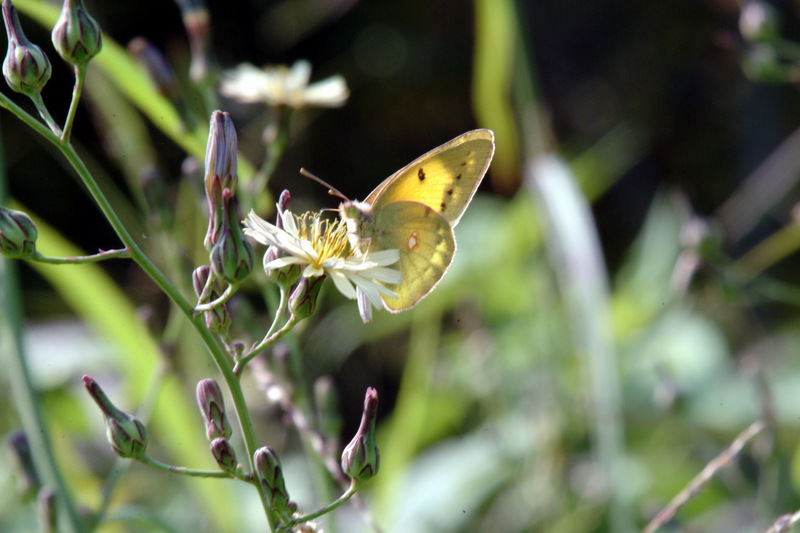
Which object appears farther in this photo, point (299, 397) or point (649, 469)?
point (649, 469)

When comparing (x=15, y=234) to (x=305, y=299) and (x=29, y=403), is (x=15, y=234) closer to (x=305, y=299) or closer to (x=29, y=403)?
(x=305, y=299)

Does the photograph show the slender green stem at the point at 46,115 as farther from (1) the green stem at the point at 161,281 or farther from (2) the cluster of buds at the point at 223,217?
(2) the cluster of buds at the point at 223,217

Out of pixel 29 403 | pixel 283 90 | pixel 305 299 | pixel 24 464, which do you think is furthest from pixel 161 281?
pixel 283 90

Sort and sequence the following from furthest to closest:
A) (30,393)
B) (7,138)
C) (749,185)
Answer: (7,138), (749,185), (30,393)

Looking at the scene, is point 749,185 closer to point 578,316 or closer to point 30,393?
point 578,316

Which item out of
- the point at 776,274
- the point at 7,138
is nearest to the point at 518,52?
the point at 776,274

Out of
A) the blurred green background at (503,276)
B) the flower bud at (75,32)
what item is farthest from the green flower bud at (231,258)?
the blurred green background at (503,276)
